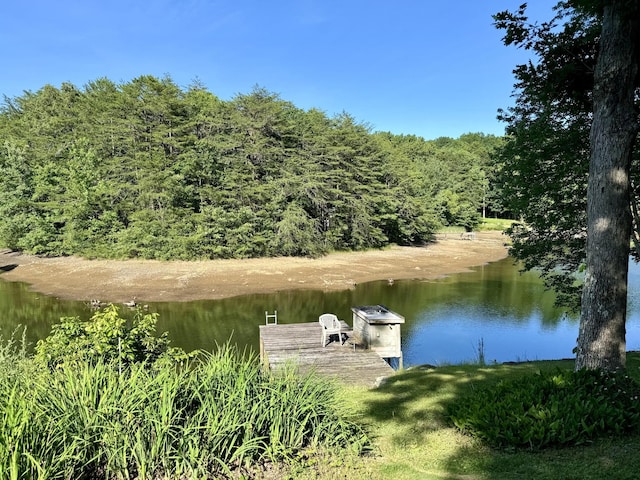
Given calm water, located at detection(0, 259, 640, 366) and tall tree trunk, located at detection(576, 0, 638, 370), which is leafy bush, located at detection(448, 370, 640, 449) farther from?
calm water, located at detection(0, 259, 640, 366)

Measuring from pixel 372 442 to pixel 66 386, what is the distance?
2.84 metres

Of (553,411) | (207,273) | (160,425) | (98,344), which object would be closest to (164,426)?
(160,425)

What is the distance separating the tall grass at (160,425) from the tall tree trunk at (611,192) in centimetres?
317

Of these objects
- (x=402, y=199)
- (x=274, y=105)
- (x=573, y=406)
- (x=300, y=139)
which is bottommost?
(x=573, y=406)

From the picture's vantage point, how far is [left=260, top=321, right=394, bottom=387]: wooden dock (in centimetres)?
924

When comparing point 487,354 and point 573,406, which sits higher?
point 573,406

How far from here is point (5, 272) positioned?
99.9ft

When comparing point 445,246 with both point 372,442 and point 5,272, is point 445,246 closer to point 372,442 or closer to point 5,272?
point 5,272

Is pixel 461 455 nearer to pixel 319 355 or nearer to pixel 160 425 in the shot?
pixel 160 425

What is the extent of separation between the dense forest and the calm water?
29.8ft

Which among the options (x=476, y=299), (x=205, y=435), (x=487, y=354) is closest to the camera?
(x=205, y=435)

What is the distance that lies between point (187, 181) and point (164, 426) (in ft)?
110

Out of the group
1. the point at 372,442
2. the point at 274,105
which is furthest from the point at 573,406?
the point at 274,105

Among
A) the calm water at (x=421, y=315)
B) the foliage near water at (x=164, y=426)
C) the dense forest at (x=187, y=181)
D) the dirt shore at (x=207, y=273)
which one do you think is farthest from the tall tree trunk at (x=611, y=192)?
the dense forest at (x=187, y=181)
